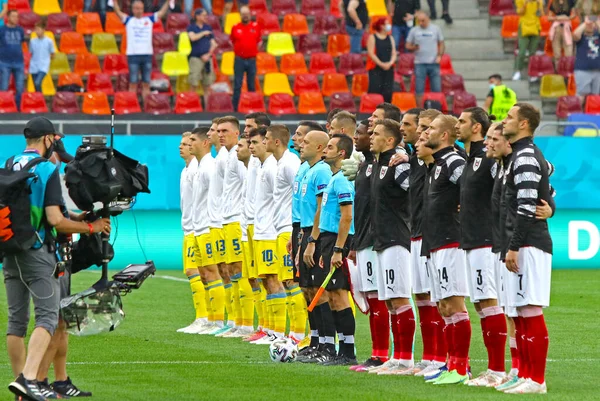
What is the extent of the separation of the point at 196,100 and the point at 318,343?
13.8 m

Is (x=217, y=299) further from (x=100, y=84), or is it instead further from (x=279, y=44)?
(x=279, y=44)

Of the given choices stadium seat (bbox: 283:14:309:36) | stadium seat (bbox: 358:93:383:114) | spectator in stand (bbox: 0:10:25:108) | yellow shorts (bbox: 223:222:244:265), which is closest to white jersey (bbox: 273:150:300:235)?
yellow shorts (bbox: 223:222:244:265)

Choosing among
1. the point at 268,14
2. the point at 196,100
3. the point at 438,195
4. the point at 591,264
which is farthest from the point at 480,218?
the point at 268,14

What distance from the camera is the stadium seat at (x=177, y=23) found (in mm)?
28547

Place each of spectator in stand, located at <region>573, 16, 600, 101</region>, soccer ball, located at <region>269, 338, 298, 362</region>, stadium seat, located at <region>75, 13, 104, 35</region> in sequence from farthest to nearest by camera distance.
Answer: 1. stadium seat, located at <region>75, 13, 104, 35</region>
2. spectator in stand, located at <region>573, 16, 600, 101</region>
3. soccer ball, located at <region>269, 338, 298, 362</region>

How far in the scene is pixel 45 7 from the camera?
28.9m

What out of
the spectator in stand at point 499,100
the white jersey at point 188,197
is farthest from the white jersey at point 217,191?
the spectator in stand at point 499,100

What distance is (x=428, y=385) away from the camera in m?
11.0

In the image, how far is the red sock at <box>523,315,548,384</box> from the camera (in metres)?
10.2

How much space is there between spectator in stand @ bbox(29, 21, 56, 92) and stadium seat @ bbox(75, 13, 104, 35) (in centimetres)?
192

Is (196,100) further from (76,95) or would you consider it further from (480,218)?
(480,218)

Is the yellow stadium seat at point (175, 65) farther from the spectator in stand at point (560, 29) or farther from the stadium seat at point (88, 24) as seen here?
the spectator in stand at point (560, 29)

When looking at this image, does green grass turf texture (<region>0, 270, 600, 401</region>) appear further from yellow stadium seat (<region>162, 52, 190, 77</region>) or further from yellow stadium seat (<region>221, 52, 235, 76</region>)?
yellow stadium seat (<region>221, 52, 235, 76</region>)

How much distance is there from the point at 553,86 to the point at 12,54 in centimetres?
1187
